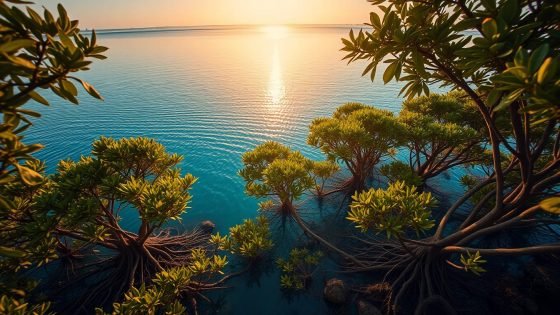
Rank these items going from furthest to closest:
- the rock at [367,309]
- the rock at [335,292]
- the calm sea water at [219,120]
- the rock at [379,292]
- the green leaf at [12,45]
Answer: the calm sea water at [219,120], the rock at [335,292], the rock at [379,292], the rock at [367,309], the green leaf at [12,45]

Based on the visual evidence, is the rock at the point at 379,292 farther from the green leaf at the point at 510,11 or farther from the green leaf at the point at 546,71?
the green leaf at the point at 510,11

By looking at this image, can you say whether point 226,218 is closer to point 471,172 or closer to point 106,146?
point 106,146

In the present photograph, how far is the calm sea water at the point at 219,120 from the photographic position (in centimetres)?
1217

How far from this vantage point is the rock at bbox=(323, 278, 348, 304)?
1021 centimetres

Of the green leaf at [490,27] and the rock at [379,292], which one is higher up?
the green leaf at [490,27]

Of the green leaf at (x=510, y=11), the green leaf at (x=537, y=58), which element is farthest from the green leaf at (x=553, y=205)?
the green leaf at (x=510, y=11)

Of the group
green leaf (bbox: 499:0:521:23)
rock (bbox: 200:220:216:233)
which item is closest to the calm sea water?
rock (bbox: 200:220:216:233)

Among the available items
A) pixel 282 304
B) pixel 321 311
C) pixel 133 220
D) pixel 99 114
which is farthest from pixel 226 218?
pixel 99 114

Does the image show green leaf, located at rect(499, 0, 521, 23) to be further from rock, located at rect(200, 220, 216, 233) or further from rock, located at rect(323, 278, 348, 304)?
rock, located at rect(200, 220, 216, 233)

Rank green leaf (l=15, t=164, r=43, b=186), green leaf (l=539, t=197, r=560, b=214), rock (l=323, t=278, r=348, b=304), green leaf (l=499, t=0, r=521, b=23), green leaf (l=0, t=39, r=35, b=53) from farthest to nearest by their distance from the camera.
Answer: rock (l=323, t=278, r=348, b=304), green leaf (l=499, t=0, r=521, b=23), green leaf (l=539, t=197, r=560, b=214), green leaf (l=15, t=164, r=43, b=186), green leaf (l=0, t=39, r=35, b=53)

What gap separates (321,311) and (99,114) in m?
36.7

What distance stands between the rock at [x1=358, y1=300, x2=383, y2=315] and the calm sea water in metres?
1.45

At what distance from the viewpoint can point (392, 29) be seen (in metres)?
4.28

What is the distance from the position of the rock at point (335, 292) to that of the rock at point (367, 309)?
0.73m
